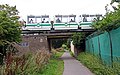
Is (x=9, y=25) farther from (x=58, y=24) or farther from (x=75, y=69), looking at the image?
(x=58, y=24)

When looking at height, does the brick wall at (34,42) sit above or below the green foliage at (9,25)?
below

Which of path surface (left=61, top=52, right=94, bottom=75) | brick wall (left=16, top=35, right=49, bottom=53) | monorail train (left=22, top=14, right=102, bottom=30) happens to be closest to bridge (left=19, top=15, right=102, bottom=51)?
monorail train (left=22, top=14, right=102, bottom=30)

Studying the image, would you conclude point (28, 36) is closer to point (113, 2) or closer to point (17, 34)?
point (17, 34)

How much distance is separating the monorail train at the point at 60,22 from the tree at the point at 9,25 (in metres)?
15.7

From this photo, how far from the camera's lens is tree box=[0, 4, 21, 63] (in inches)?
1034

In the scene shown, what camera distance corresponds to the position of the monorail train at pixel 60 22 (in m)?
Result: 48.3

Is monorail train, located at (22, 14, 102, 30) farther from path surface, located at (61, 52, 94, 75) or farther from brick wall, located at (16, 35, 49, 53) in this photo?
path surface, located at (61, 52, 94, 75)

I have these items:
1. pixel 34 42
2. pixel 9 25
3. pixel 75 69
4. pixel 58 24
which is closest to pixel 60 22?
pixel 58 24

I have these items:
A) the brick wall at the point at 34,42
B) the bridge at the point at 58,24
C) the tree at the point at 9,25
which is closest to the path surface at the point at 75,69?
the tree at the point at 9,25

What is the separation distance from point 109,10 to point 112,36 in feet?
42.9

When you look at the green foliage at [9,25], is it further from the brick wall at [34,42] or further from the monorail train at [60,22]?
the brick wall at [34,42]

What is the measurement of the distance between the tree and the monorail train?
15.7 metres

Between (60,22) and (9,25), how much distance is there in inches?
836

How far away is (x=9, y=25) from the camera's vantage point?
2817 centimetres
